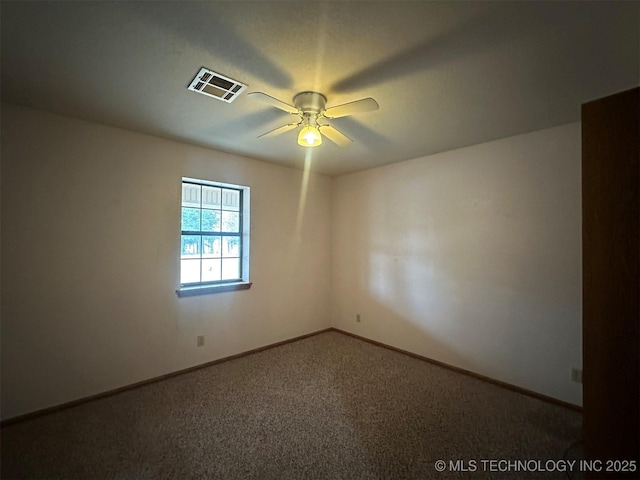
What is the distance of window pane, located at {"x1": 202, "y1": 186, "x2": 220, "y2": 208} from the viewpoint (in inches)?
129

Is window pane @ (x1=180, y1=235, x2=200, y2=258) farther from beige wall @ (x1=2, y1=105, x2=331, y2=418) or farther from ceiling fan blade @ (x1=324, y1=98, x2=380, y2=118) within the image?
ceiling fan blade @ (x1=324, y1=98, x2=380, y2=118)

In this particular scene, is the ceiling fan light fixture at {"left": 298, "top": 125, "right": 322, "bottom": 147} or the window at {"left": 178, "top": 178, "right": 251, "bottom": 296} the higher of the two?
the ceiling fan light fixture at {"left": 298, "top": 125, "right": 322, "bottom": 147}

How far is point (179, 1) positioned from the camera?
1.21 m

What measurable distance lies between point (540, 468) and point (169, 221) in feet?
11.8

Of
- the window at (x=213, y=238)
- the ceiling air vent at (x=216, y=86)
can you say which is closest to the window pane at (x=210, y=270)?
the window at (x=213, y=238)

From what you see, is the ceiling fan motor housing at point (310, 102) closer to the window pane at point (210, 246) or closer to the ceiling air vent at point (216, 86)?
the ceiling air vent at point (216, 86)

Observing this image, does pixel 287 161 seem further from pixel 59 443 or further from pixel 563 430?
pixel 563 430

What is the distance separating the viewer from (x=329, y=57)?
1.55 metres

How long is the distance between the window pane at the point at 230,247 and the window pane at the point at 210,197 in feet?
1.44

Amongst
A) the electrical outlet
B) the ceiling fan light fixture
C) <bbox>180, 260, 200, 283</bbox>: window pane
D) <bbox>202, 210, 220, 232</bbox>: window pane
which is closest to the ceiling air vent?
the ceiling fan light fixture

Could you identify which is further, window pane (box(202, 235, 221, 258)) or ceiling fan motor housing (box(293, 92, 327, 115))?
window pane (box(202, 235, 221, 258))

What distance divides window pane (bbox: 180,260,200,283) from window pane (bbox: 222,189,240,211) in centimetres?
→ 77

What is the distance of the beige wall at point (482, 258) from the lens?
2.43 meters

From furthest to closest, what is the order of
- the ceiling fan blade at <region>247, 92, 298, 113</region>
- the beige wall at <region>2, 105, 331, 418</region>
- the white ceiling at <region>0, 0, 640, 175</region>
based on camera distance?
the beige wall at <region>2, 105, 331, 418</region>, the ceiling fan blade at <region>247, 92, 298, 113</region>, the white ceiling at <region>0, 0, 640, 175</region>
